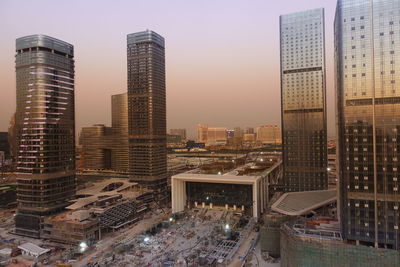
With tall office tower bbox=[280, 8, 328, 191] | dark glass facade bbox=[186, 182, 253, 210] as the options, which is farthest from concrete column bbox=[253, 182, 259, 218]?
tall office tower bbox=[280, 8, 328, 191]

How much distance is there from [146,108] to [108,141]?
5770 cm

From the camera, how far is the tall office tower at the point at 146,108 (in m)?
82.1

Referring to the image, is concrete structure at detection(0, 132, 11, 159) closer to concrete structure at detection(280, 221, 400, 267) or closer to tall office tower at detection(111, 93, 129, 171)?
tall office tower at detection(111, 93, 129, 171)

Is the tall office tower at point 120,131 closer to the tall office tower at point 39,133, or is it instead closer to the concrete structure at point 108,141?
the concrete structure at point 108,141

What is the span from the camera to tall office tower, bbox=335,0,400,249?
33844 millimetres

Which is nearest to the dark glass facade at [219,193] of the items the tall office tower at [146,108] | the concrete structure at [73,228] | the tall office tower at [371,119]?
the tall office tower at [146,108]

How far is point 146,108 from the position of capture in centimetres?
8350

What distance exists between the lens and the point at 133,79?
84.2 m

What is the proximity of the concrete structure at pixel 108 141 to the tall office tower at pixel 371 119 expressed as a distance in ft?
355

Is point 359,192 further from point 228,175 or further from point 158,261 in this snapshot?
point 228,175

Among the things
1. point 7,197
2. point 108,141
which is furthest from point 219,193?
point 108,141

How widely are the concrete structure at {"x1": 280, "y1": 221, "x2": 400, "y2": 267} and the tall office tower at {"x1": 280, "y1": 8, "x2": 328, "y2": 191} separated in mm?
36612

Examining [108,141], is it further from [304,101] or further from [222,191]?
[304,101]

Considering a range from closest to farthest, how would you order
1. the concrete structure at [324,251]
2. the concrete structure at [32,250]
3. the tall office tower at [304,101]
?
the concrete structure at [324,251], the concrete structure at [32,250], the tall office tower at [304,101]
